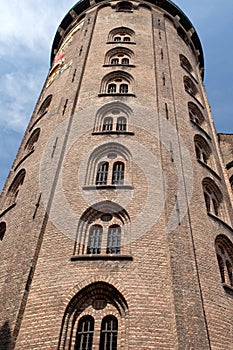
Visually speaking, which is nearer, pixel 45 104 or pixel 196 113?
pixel 196 113

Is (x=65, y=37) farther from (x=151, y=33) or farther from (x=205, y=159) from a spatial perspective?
(x=205, y=159)

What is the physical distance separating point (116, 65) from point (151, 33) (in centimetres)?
492

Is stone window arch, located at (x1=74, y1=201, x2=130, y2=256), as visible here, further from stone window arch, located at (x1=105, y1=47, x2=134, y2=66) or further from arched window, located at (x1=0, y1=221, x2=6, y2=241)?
stone window arch, located at (x1=105, y1=47, x2=134, y2=66)

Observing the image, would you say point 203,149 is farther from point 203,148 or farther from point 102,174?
point 102,174

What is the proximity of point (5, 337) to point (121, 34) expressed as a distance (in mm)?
18213

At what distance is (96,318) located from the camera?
367 inches

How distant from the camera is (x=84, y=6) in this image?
87.9 ft

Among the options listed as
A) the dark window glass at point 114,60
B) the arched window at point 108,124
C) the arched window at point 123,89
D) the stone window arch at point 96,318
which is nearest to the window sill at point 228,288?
the stone window arch at point 96,318

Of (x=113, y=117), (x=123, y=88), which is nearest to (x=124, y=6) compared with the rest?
(x=123, y=88)

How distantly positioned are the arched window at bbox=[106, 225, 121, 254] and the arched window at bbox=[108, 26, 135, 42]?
44.6ft

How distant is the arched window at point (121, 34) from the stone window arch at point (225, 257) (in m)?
13.5

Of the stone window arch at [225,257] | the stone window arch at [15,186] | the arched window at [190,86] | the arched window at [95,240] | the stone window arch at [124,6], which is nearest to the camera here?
the arched window at [95,240]

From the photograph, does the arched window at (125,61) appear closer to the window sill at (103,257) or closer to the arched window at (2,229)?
the arched window at (2,229)

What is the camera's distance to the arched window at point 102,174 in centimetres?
1299
